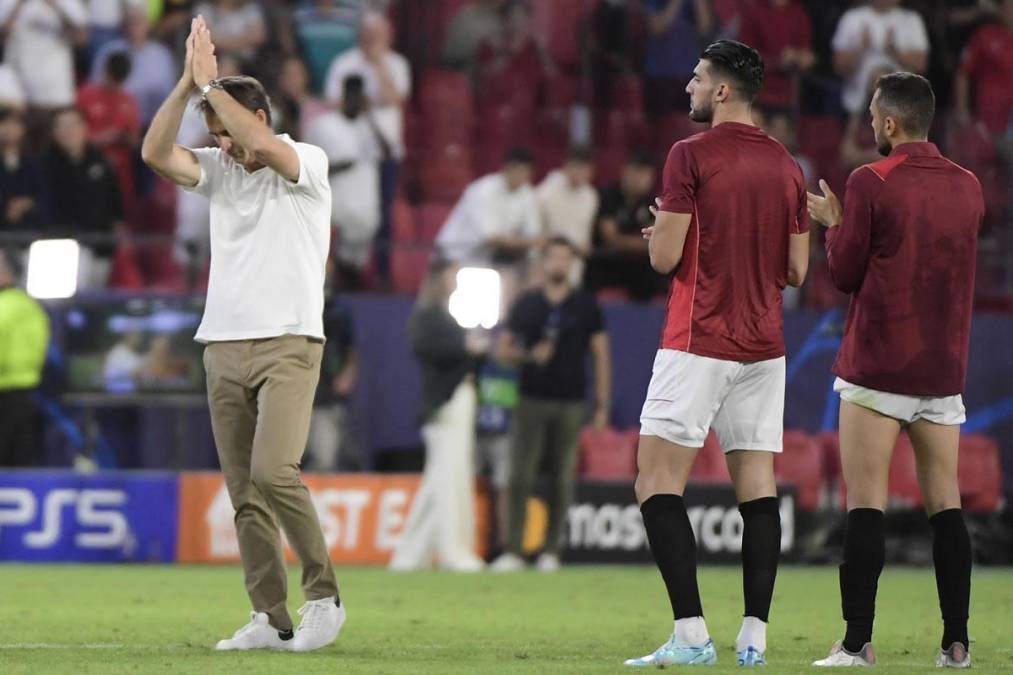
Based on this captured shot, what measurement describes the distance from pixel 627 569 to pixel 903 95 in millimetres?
8152

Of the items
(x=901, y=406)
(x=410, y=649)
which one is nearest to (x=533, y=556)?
(x=410, y=649)

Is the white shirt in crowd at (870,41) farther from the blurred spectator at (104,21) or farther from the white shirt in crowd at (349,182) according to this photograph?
the blurred spectator at (104,21)

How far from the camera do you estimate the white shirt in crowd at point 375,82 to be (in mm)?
17141

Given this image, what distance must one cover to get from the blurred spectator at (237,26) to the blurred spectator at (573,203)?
3.02m

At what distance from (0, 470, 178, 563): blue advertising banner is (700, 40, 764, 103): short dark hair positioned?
8.73 m

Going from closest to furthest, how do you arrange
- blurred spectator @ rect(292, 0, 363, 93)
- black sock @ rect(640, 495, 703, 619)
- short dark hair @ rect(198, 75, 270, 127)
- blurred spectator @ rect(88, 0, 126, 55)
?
black sock @ rect(640, 495, 703, 619)
short dark hair @ rect(198, 75, 270, 127)
blurred spectator @ rect(88, 0, 126, 55)
blurred spectator @ rect(292, 0, 363, 93)

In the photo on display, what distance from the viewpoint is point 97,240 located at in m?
15.5

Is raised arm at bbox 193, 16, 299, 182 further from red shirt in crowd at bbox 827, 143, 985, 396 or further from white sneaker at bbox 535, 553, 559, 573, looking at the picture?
white sneaker at bbox 535, 553, 559, 573

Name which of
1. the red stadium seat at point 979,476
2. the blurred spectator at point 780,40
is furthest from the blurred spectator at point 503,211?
the red stadium seat at point 979,476

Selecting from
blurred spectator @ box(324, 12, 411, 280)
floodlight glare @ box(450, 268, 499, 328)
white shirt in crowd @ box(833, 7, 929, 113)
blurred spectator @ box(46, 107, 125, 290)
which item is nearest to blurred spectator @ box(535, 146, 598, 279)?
floodlight glare @ box(450, 268, 499, 328)

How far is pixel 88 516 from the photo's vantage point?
14.5 metres

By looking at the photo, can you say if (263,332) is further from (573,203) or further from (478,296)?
(573,203)

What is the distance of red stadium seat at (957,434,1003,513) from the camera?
16250mm

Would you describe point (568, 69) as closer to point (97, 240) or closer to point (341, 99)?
point (341, 99)
